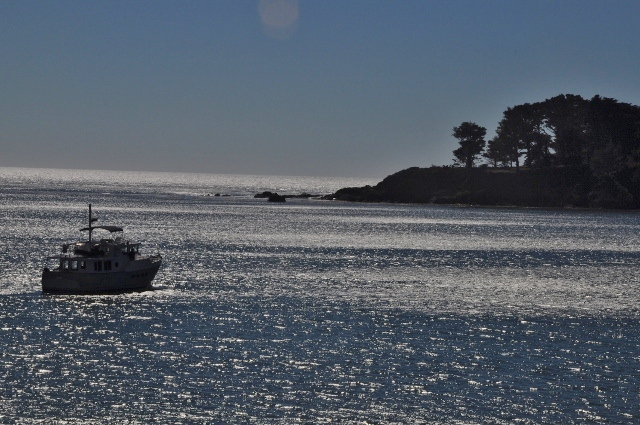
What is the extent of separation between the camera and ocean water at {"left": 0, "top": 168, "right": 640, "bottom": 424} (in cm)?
3641

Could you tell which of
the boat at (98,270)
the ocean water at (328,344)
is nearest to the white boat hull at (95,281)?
the boat at (98,270)

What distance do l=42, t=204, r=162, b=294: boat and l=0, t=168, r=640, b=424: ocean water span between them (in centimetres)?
194

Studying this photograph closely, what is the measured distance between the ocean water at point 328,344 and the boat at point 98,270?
1.94 metres

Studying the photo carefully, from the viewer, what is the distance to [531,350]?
159ft

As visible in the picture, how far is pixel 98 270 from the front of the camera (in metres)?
69.1

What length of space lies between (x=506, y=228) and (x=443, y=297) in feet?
330

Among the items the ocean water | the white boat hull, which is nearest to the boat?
the white boat hull

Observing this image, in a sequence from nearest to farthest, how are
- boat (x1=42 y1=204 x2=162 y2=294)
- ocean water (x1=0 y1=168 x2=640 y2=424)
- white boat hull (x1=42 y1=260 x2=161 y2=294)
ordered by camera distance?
ocean water (x1=0 y1=168 x2=640 y2=424), white boat hull (x1=42 y1=260 x2=161 y2=294), boat (x1=42 y1=204 x2=162 y2=294)

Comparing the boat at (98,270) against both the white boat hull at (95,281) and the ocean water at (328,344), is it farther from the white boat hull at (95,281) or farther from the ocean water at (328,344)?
the ocean water at (328,344)

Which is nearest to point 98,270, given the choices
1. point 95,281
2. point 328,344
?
point 95,281

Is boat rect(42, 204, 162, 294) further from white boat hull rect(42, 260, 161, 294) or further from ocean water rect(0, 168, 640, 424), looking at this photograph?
ocean water rect(0, 168, 640, 424)

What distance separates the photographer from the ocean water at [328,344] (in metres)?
36.4

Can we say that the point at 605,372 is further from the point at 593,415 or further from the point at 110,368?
the point at 110,368

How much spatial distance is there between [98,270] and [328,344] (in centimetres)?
2693
